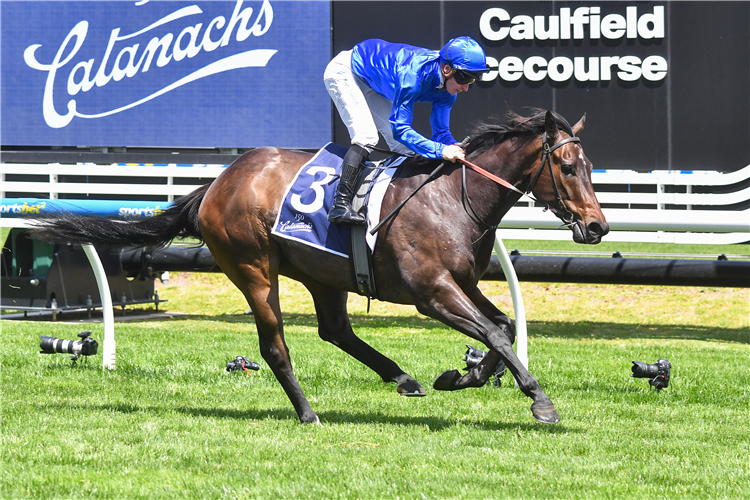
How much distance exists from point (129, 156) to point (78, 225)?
244 inches

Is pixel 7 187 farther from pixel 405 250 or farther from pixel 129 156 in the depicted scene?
pixel 405 250

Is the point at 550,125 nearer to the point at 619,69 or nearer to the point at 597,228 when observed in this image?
the point at 597,228

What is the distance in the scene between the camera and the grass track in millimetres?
4113

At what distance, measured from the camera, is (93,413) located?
18.7 feet

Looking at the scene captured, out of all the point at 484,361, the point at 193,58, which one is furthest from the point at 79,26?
the point at 484,361

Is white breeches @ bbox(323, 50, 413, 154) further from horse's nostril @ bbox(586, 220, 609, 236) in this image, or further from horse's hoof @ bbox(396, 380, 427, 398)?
horse's hoof @ bbox(396, 380, 427, 398)

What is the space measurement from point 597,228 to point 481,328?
2.69ft

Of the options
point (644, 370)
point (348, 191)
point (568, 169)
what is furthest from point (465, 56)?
point (644, 370)

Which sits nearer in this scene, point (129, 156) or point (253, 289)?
point (253, 289)

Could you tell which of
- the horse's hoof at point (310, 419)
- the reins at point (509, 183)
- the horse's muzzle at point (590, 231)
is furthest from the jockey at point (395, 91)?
the horse's hoof at point (310, 419)

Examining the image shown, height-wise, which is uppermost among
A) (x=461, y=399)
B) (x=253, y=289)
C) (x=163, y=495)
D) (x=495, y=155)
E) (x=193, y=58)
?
(x=193, y=58)

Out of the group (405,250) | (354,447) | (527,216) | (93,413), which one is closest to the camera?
(354,447)

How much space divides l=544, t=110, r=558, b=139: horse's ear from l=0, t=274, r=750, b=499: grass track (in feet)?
5.42

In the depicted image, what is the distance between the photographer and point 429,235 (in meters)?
5.28
